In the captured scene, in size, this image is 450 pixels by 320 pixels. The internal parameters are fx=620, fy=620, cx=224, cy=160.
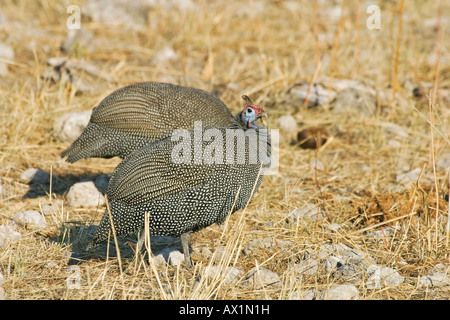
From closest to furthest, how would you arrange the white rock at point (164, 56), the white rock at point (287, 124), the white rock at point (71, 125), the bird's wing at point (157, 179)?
the bird's wing at point (157, 179), the white rock at point (71, 125), the white rock at point (287, 124), the white rock at point (164, 56)

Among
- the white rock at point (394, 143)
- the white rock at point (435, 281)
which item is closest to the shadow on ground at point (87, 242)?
the white rock at point (435, 281)

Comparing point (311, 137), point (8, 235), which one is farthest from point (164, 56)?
point (8, 235)

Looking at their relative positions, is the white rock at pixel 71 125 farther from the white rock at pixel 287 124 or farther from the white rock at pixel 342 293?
the white rock at pixel 342 293

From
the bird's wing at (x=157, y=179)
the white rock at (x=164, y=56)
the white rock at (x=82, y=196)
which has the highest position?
the white rock at (x=164, y=56)

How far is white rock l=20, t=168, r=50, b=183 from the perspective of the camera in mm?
4285

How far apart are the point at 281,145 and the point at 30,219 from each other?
2.14m

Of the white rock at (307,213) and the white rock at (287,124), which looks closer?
the white rock at (307,213)

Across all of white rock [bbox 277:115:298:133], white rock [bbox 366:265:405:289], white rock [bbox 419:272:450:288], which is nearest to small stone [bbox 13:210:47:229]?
white rock [bbox 366:265:405:289]

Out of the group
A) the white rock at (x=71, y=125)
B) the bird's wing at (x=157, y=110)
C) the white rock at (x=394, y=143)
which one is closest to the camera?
the bird's wing at (x=157, y=110)

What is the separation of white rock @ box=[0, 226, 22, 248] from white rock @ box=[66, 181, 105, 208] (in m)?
0.58

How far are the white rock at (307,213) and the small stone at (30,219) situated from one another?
145 cm

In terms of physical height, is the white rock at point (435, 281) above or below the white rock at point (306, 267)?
below

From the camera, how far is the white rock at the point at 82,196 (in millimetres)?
4000

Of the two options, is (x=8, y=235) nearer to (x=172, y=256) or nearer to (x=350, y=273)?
(x=172, y=256)
